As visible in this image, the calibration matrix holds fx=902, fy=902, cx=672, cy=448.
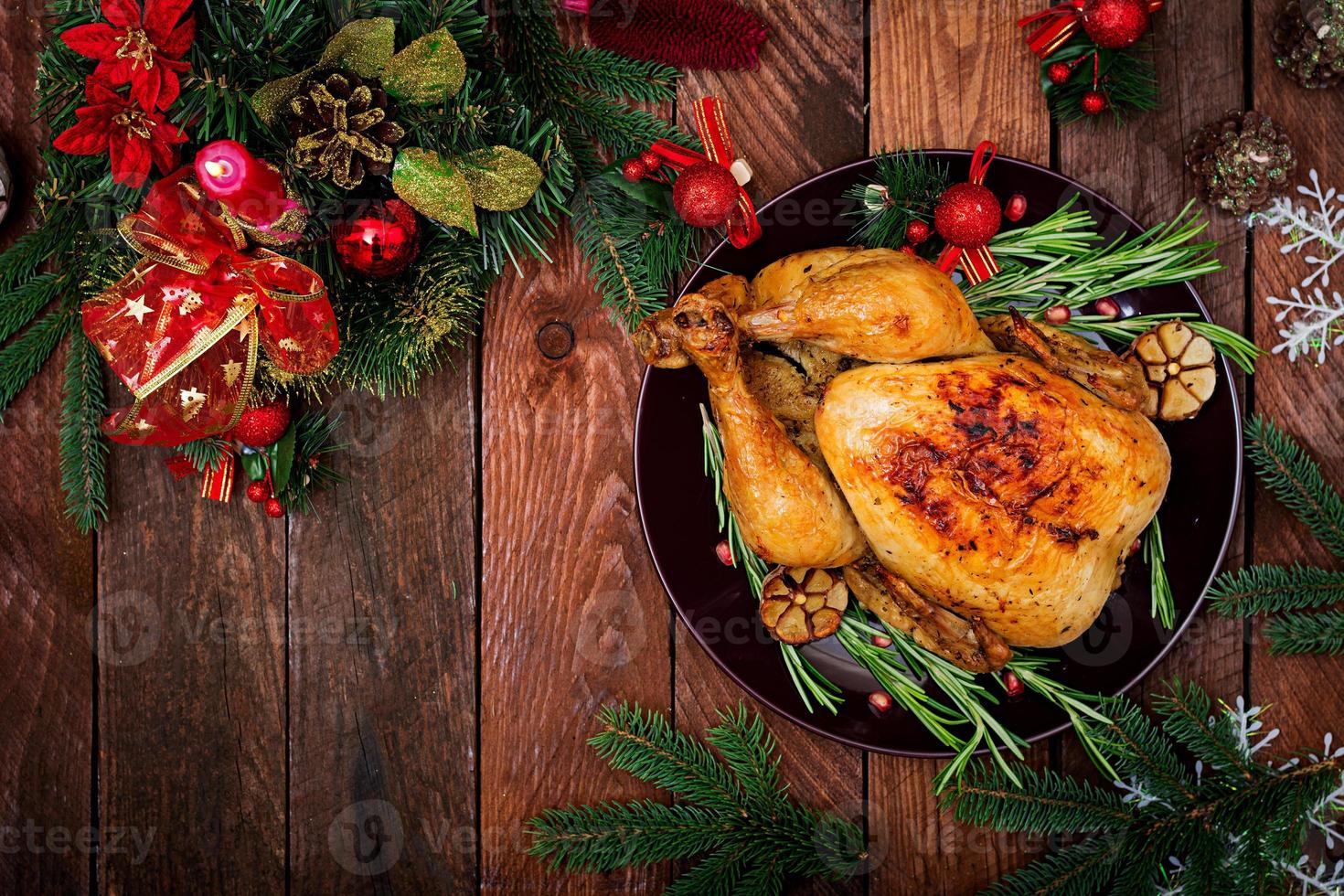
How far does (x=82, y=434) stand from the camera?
136cm

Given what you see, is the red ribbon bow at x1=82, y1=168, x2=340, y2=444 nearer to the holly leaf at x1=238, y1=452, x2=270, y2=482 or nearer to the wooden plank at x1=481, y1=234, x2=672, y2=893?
the holly leaf at x1=238, y1=452, x2=270, y2=482

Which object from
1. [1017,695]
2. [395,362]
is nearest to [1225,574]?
[1017,695]

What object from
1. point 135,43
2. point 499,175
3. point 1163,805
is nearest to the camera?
point 135,43

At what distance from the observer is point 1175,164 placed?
1359 millimetres

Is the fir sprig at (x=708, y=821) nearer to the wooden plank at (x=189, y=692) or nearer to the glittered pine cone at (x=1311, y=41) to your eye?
the wooden plank at (x=189, y=692)

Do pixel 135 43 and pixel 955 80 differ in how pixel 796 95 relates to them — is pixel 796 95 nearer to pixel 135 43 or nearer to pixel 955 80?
pixel 955 80

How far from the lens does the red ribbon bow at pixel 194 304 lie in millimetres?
1140

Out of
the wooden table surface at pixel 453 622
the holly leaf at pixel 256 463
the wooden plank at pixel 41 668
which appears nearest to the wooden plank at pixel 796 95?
the wooden table surface at pixel 453 622

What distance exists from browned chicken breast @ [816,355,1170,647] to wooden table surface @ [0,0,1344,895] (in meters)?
0.42

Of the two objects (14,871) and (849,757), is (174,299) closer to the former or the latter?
(14,871)

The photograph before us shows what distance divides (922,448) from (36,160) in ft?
4.56

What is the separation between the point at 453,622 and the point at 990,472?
845 mm

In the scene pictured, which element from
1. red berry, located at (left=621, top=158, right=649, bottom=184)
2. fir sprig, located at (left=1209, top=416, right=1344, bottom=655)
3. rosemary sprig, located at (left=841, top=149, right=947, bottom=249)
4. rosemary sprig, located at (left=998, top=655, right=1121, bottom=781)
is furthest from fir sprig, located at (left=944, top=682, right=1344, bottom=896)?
red berry, located at (left=621, top=158, right=649, bottom=184)

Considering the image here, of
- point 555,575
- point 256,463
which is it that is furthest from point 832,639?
point 256,463
